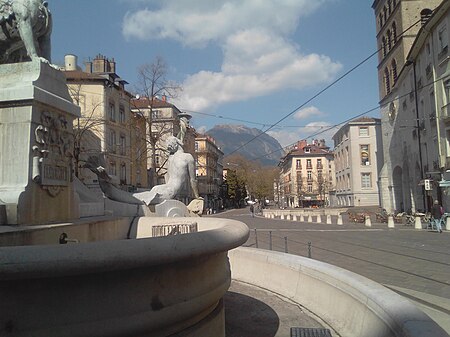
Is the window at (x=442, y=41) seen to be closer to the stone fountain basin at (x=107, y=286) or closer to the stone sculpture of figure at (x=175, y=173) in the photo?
the stone sculpture of figure at (x=175, y=173)

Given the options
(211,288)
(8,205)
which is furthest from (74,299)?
(8,205)

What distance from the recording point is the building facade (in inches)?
1143

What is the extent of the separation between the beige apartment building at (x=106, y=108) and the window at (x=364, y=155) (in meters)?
34.8

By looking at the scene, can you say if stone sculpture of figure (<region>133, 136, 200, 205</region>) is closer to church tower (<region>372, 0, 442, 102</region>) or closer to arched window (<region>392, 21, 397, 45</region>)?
church tower (<region>372, 0, 442, 102</region>)

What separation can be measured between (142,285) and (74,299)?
371 millimetres

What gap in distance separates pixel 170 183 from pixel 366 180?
5816cm

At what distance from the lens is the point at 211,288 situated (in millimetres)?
2758

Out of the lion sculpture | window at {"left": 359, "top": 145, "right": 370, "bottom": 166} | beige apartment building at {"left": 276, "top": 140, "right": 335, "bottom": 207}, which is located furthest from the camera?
beige apartment building at {"left": 276, "top": 140, "right": 335, "bottom": 207}

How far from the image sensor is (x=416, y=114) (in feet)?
114

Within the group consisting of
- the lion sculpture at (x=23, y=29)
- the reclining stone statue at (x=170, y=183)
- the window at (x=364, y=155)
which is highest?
the window at (x=364, y=155)

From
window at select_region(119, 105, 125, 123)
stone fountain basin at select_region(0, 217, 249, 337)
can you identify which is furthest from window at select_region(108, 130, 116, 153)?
stone fountain basin at select_region(0, 217, 249, 337)

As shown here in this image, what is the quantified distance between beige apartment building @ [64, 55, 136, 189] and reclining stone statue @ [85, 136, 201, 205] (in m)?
30.8

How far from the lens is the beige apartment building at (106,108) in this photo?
40781mm

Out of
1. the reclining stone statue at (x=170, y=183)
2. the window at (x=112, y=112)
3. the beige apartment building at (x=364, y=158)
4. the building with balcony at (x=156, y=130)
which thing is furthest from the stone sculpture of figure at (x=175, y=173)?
the beige apartment building at (x=364, y=158)
